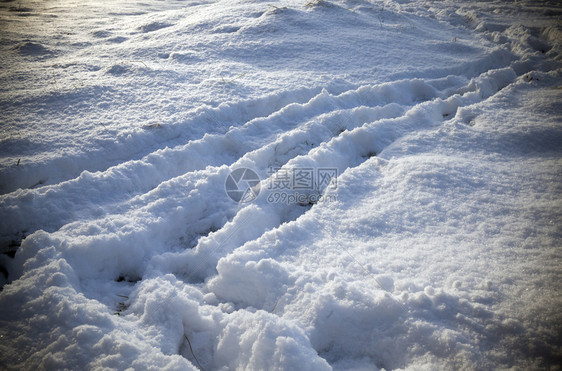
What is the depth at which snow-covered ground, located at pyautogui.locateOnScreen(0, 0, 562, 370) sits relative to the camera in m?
1.15

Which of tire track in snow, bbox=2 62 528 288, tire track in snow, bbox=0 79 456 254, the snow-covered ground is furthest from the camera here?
tire track in snow, bbox=0 79 456 254

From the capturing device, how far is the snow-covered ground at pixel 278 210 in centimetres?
115

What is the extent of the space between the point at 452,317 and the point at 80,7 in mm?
7789

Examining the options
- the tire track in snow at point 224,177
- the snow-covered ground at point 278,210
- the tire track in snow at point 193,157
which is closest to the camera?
the snow-covered ground at point 278,210

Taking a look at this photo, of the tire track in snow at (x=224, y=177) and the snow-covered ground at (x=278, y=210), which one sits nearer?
the snow-covered ground at (x=278, y=210)

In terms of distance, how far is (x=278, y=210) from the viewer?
1.86m

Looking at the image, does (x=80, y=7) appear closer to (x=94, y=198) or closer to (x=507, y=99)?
(x=94, y=198)

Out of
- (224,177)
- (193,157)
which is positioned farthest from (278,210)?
(193,157)

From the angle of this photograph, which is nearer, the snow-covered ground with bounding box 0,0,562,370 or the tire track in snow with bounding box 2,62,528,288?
the snow-covered ground with bounding box 0,0,562,370

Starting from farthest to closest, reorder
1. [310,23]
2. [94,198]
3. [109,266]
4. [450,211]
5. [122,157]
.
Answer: [310,23] < [122,157] < [94,198] < [450,211] < [109,266]

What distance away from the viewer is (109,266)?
1.50 m

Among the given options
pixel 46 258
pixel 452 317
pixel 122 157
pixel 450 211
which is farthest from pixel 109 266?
pixel 450 211

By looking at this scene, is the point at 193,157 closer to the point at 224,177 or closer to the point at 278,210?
the point at 224,177

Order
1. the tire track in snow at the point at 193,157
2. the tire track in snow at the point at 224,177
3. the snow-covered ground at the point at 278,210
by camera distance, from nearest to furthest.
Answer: the snow-covered ground at the point at 278,210
the tire track in snow at the point at 224,177
the tire track in snow at the point at 193,157
